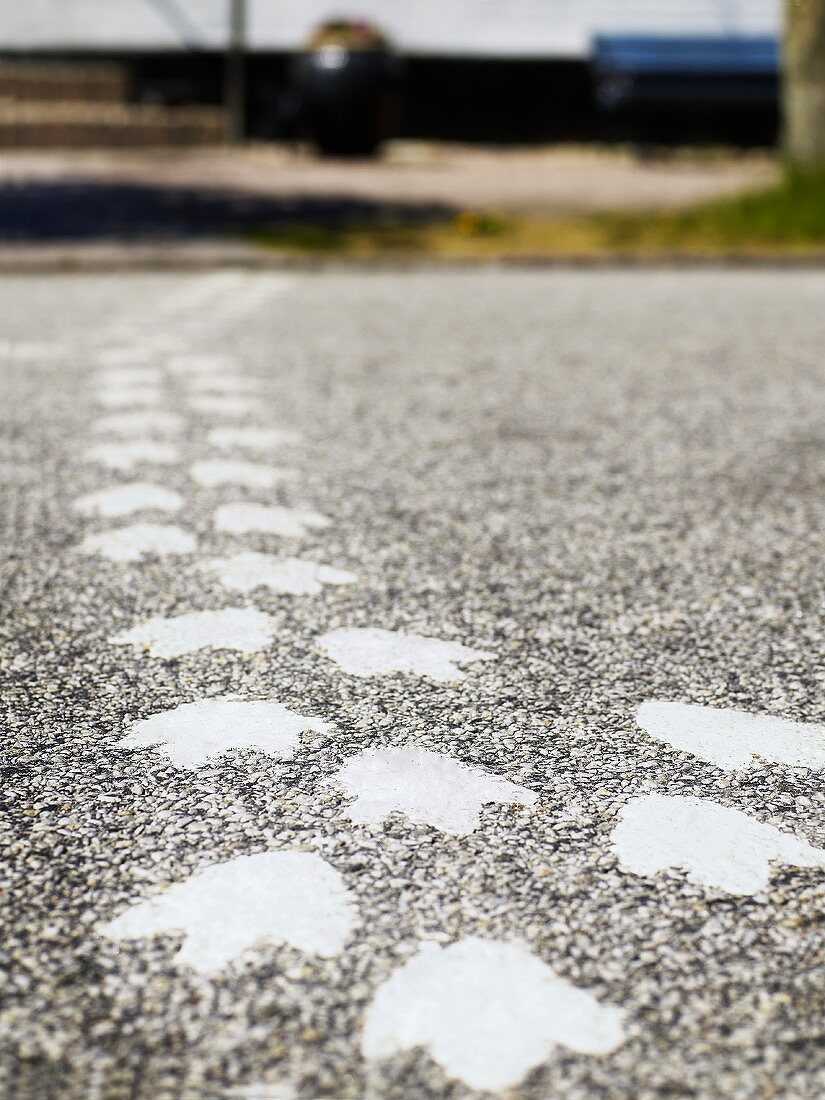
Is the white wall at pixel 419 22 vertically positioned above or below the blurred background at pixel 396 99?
above

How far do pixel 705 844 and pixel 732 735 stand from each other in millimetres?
353

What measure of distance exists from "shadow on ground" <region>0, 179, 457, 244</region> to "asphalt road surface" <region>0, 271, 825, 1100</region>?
5.12 meters

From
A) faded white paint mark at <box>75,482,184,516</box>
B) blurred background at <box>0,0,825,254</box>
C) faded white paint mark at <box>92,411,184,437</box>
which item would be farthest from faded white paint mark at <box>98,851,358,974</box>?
blurred background at <box>0,0,825,254</box>

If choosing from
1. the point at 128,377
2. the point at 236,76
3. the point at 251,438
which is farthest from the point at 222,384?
the point at 236,76

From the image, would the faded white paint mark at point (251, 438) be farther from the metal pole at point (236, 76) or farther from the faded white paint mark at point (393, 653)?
the metal pole at point (236, 76)

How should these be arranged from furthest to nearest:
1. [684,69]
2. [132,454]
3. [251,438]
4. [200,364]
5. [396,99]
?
[684,69], [396,99], [200,364], [251,438], [132,454]

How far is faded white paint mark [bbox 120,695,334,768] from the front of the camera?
2074 mm

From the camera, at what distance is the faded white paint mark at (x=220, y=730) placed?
6.81 ft

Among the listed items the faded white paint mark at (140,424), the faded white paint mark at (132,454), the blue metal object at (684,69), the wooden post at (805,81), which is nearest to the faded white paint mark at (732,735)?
the faded white paint mark at (132,454)

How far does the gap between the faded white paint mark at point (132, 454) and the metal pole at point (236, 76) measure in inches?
504

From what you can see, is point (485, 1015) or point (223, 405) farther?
point (223, 405)

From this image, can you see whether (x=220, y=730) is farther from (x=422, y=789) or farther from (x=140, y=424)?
(x=140, y=424)

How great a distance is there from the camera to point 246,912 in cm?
166

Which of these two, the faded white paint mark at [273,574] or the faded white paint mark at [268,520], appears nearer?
the faded white paint mark at [273,574]
